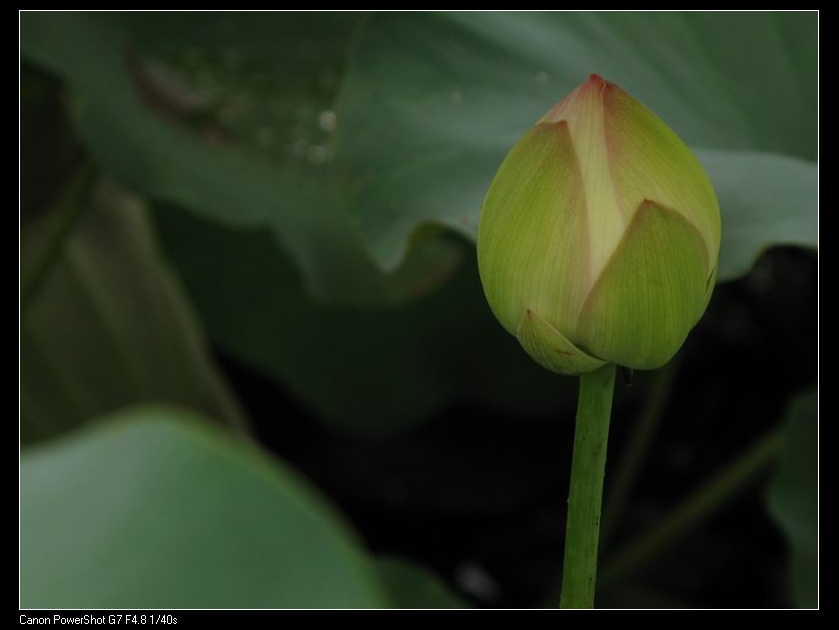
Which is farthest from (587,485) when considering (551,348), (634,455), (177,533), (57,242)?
(634,455)

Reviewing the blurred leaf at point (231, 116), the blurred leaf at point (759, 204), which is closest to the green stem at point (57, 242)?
the blurred leaf at point (231, 116)

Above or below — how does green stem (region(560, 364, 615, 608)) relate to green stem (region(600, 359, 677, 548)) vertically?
below

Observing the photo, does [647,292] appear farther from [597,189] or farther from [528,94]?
[528,94]

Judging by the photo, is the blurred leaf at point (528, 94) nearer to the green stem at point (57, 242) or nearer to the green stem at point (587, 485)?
the green stem at point (587, 485)

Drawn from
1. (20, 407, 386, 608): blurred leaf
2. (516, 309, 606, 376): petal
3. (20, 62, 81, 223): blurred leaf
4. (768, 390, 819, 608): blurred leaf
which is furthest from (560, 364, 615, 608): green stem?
(20, 62, 81, 223): blurred leaf

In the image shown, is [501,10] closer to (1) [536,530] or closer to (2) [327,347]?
(2) [327,347]

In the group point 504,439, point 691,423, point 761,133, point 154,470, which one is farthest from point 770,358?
point 154,470

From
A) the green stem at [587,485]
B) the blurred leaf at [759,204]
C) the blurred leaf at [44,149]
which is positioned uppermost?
the blurred leaf at [44,149]

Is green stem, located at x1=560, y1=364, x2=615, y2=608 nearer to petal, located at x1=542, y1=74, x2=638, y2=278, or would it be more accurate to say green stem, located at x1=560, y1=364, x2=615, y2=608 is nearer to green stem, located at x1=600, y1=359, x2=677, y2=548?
petal, located at x1=542, y1=74, x2=638, y2=278
